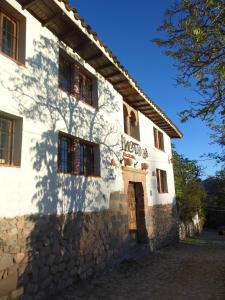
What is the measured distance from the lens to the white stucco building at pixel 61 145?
5926 millimetres

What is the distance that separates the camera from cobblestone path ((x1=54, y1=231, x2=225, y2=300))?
652cm

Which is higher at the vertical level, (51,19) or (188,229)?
(51,19)

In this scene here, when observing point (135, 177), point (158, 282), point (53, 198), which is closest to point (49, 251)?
point (53, 198)

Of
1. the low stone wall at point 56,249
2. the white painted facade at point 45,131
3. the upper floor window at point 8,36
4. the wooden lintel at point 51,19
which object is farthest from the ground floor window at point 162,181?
the upper floor window at point 8,36

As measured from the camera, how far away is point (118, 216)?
9852 millimetres

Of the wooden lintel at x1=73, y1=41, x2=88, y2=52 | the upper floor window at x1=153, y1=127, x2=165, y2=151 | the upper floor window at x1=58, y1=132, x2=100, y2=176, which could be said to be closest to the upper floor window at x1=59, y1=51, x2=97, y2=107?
the wooden lintel at x1=73, y1=41, x2=88, y2=52

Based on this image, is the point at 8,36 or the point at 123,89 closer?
the point at 8,36

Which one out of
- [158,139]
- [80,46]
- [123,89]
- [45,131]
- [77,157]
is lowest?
[77,157]

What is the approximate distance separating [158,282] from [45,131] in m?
5.05

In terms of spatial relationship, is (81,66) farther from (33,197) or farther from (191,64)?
(33,197)

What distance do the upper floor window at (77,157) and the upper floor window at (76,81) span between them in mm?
1425

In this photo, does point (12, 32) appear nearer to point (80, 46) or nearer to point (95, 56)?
point (80, 46)

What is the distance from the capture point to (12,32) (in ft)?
21.7

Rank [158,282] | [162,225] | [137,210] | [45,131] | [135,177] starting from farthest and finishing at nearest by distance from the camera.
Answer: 1. [162,225]
2. [137,210]
3. [135,177]
4. [158,282]
5. [45,131]
